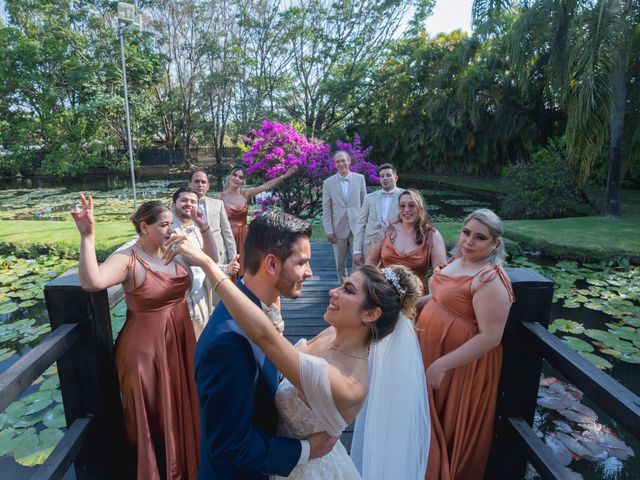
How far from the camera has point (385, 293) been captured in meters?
1.54

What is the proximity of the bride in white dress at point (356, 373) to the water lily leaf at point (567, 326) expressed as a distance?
145 inches

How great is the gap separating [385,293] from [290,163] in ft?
23.5

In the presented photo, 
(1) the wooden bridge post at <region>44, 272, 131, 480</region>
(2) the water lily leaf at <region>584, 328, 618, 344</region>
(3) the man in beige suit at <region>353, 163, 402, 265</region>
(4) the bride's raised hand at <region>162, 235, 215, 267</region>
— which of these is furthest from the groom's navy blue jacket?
(2) the water lily leaf at <region>584, 328, 618, 344</region>

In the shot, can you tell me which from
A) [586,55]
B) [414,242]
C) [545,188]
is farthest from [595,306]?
[545,188]

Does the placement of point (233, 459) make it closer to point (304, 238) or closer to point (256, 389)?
point (256, 389)

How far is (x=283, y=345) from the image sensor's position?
47.2 inches

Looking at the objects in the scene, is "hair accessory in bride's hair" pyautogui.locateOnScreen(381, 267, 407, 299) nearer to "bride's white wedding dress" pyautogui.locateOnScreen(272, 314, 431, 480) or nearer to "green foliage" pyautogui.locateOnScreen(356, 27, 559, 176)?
"bride's white wedding dress" pyautogui.locateOnScreen(272, 314, 431, 480)

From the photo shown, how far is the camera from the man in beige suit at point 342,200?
5.27m

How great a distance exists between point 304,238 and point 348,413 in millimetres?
575

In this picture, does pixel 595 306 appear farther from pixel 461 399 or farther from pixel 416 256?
pixel 461 399

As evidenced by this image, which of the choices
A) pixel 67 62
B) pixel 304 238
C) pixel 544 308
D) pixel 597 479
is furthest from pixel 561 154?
pixel 67 62

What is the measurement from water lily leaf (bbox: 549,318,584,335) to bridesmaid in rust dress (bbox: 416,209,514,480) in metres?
3.25

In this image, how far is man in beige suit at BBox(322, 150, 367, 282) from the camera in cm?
527

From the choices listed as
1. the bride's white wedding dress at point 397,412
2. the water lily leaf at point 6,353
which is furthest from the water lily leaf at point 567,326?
the water lily leaf at point 6,353
